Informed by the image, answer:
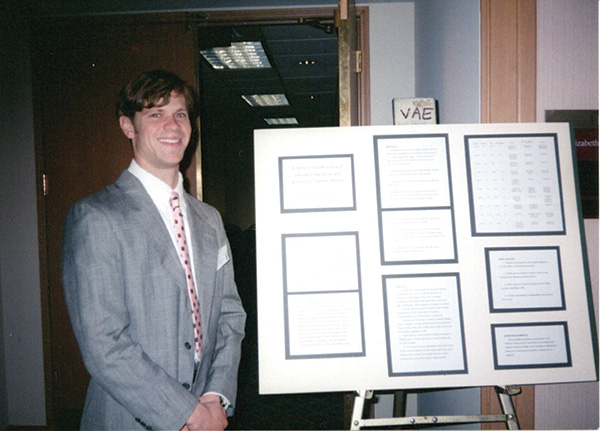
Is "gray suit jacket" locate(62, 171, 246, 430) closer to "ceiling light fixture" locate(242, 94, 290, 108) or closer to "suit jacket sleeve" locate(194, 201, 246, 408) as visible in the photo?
"suit jacket sleeve" locate(194, 201, 246, 408)

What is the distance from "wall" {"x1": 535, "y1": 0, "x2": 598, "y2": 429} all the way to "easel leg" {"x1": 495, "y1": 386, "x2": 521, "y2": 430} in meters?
0.34

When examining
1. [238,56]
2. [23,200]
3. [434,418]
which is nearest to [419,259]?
[434,418]

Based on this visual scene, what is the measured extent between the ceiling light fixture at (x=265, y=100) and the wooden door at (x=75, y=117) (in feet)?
11.0

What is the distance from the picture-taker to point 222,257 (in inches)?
51.7

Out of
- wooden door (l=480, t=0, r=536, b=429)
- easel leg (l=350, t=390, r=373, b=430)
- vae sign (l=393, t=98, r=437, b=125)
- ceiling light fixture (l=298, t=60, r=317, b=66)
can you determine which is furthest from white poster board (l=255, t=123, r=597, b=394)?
ceiling light fixture (l=298, t=60, r=317, b=66)

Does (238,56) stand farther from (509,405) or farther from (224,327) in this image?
(509,405)

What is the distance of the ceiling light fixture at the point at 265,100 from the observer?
576cm

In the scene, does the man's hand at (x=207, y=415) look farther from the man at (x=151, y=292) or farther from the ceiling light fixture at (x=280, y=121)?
the ceiling light fixture at (x=280, y=121)

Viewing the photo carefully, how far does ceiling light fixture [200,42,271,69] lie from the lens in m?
3.63

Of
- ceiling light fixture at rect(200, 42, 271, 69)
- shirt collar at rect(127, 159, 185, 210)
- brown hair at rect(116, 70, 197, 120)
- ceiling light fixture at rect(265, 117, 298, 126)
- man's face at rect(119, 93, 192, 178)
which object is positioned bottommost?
shirt collar at rect(127, 159, 185, 210)

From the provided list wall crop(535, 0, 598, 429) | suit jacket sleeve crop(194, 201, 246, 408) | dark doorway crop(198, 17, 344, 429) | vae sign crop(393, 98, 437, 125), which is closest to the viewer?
suit jacket sleeve crop(194, 201, 246, 408)

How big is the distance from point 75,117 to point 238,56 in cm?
200

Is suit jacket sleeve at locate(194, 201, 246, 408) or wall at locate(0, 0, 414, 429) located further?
wall at locate(0, 0, 414, 429)

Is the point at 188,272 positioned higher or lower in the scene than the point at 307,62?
lower
